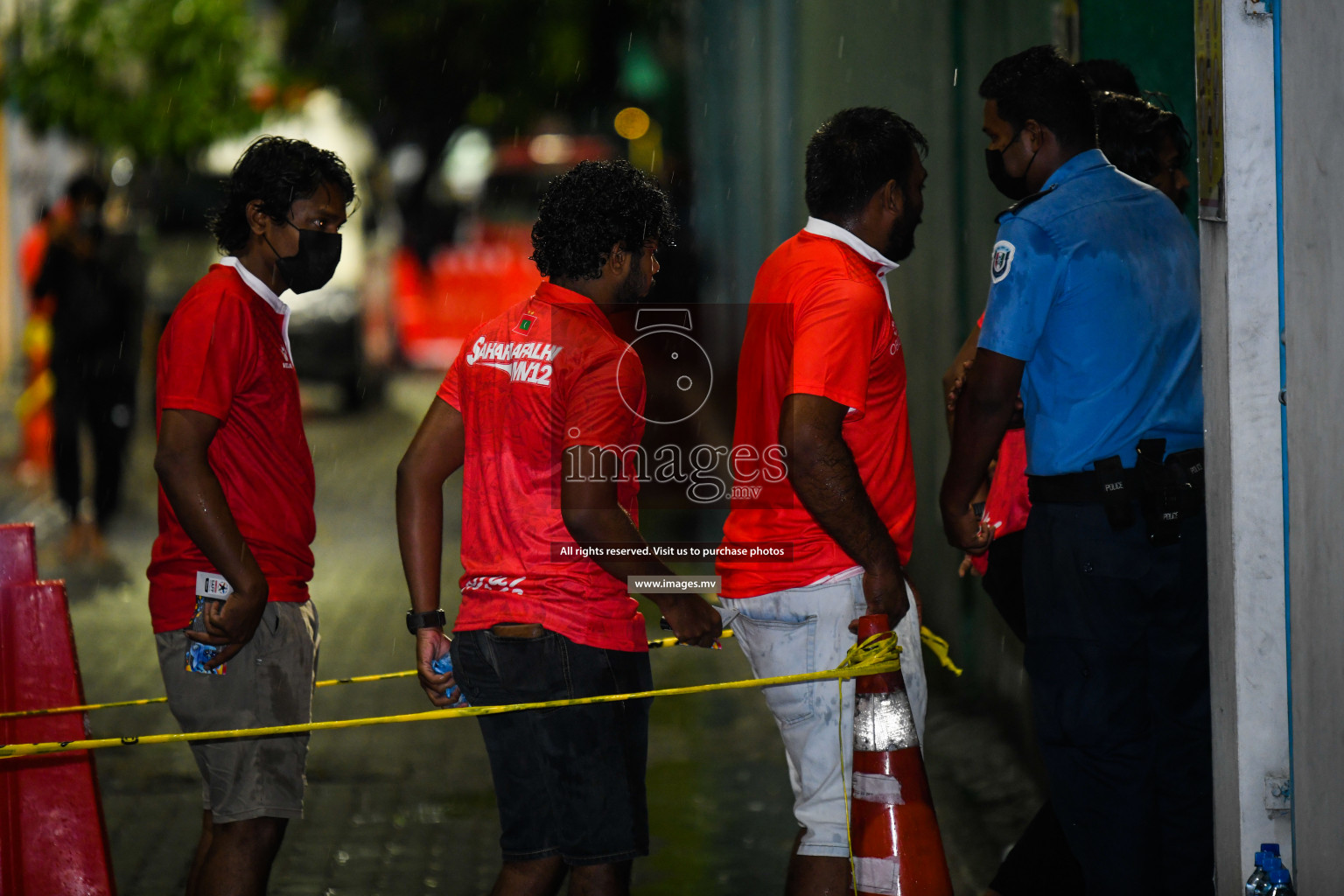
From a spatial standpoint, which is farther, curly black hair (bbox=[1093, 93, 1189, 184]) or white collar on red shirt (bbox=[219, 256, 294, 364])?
curly black hair (bbox=[1093, 93, 1189, 184])

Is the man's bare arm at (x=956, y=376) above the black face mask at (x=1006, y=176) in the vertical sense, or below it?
below

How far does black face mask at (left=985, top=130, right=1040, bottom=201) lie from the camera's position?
3.93 metres

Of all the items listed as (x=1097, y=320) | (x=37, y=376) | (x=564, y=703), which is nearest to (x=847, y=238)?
(x=1097, y=320)

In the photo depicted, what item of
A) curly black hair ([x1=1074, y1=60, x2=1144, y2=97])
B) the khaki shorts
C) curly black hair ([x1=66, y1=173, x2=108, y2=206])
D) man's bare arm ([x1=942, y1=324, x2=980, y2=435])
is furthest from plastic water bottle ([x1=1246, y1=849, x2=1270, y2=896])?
curly black hair ([x1=66, y1=173, x2=108, y2=206])

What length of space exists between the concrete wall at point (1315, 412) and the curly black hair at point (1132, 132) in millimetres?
1068

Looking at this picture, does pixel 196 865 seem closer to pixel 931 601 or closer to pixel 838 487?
pixel 838 487

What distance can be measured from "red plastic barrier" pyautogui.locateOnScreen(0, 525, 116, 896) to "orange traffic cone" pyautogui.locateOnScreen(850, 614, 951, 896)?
6.36 feet

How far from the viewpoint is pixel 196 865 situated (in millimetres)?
3750

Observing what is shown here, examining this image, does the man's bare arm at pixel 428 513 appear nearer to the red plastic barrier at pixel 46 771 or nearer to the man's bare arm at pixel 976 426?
the red plastic barrier at pixel 46 771

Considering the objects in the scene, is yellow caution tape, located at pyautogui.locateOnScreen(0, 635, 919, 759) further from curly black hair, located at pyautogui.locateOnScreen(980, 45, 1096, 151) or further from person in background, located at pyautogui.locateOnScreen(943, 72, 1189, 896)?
curly black hair, located at pyautogui.locateOnScreen(980, 45, 1096, 151)

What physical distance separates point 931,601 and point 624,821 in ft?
14.0

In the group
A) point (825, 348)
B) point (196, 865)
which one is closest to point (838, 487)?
point (825, 348)

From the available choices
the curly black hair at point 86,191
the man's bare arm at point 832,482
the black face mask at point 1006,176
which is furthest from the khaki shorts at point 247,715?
the curly black hair at point 86,191

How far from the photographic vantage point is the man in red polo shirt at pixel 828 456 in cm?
356
